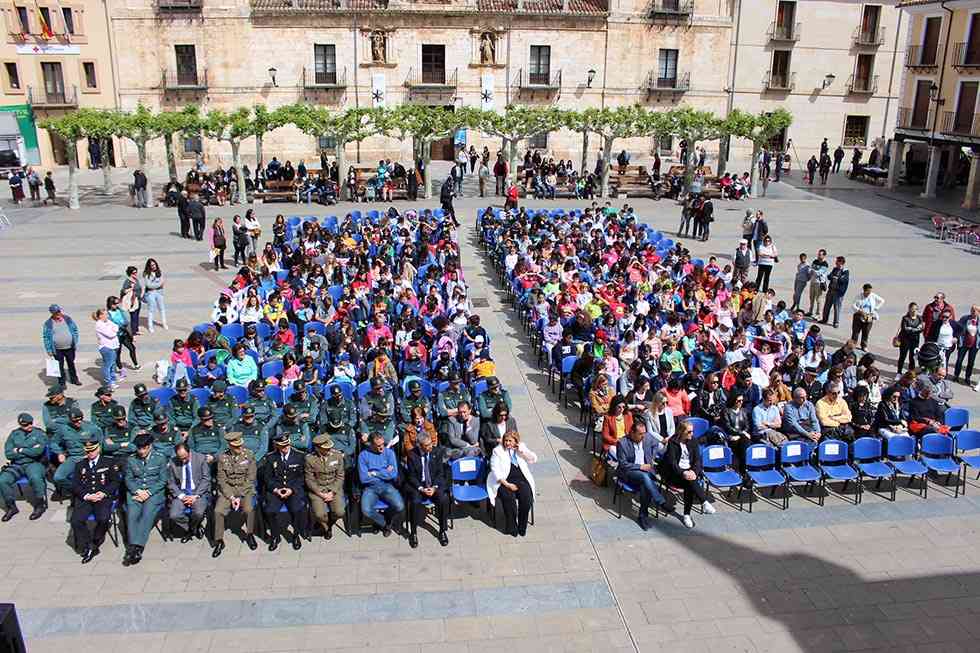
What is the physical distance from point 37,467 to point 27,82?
39360 millimetres

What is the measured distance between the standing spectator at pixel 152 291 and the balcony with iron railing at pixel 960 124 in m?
32.9

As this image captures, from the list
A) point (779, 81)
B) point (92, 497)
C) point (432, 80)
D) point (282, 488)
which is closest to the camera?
point (92, 497)

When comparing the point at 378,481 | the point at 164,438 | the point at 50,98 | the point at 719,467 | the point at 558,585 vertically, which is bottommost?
the point at 558,585

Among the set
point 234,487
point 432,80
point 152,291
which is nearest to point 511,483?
point 234,487

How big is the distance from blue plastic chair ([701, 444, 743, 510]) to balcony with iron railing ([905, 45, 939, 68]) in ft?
113

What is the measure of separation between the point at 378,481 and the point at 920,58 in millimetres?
38315

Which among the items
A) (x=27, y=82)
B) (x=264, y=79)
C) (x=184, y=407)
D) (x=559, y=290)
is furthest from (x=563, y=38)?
(x=184, y=407)

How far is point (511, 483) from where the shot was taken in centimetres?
978

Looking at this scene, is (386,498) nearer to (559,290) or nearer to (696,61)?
(559,290)

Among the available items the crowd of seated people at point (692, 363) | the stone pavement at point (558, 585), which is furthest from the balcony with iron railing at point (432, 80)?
the stone pavement at point (558, 585)

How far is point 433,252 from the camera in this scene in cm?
1966

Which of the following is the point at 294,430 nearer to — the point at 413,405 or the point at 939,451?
the point at 413,405

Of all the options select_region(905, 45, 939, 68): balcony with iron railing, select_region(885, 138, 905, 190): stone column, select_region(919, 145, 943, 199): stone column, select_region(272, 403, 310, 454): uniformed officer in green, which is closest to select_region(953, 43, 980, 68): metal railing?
select_region(905, 45, 939, 68): balcony with iron railing

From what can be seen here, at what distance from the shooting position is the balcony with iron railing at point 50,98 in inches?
1658
